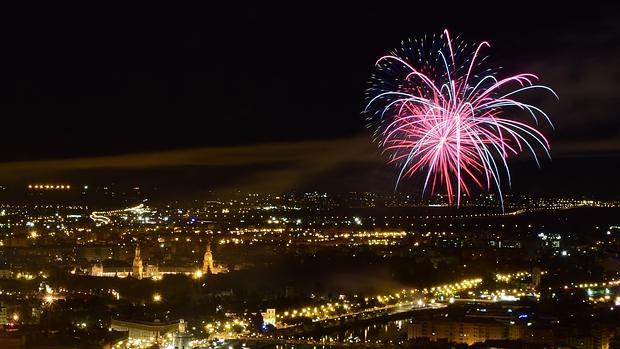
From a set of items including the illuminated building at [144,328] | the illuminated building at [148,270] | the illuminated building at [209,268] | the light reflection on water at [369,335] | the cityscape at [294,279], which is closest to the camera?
the light reflection on water at [369,335]

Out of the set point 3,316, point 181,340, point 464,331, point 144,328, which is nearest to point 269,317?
point 144,328

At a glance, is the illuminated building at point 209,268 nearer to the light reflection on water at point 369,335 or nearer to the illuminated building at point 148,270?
the illuminated building at point 148,270

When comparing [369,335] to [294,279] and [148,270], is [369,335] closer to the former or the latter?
[294,279]

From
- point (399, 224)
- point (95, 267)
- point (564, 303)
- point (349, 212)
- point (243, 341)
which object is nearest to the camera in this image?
point (243, 341)

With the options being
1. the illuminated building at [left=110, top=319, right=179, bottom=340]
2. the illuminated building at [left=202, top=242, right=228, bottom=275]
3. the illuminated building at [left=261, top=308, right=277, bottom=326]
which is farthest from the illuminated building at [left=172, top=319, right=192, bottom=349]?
the illuminated building at [left=202, top=242, right=228, bottom=275]

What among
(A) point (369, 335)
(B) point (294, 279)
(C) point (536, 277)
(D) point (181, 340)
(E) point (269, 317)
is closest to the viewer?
(D) point (181, 340)

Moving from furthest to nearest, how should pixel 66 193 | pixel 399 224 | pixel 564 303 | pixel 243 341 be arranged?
1. pixel 399 224
2. pixel 66 193
3. pixel 564 303
4. pixel 243 341

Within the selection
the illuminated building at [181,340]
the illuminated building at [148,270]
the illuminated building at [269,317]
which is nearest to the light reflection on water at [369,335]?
the illuminated building at [181,340]

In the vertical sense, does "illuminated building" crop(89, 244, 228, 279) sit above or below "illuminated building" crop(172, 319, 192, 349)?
above

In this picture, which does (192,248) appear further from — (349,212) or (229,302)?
(349,212)

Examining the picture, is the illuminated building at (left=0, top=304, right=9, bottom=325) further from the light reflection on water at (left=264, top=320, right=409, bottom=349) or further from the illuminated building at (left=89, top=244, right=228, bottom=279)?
the illuminated building at (left=89, top=244, right=228, bottom=279)

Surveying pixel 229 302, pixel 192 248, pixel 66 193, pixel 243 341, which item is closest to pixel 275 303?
pixel 229 302
